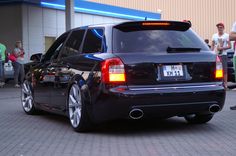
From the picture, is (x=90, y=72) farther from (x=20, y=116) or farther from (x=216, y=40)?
(x=216, y=40)

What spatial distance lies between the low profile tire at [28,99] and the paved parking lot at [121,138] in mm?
584

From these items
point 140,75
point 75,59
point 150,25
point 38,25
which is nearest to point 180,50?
point 150,25

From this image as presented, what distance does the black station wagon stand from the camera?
22.2 feet

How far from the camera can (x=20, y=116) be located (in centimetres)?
965

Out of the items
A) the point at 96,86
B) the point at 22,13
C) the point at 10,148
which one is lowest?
the point at 10,148

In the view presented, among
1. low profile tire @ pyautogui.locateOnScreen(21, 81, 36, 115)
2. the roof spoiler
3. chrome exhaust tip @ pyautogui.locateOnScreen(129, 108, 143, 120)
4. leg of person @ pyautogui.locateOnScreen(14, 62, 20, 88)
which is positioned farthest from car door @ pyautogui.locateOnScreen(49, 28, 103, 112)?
leg of person @ pyautogui.locateOnScreen(14, 62, 20, 88)

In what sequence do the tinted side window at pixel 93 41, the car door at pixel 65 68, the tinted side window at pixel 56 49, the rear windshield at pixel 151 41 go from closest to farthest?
the rear windshield at pixel 151 41, the tinted side window at pixel 93 41, the car door at pixel 65 68, the tinted side window at pixel 56 49

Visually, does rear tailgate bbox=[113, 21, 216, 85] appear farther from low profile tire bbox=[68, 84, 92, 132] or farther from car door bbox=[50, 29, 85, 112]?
car door bbox=[50, 29, 85, 112]

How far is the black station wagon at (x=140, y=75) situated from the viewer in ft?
22.2

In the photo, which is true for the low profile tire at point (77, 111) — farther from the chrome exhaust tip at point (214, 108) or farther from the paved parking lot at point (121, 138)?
the chrome exhaust tip at point (214, 108)

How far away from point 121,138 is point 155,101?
0.67m

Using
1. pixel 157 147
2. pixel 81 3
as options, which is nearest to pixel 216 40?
pixel 157 147

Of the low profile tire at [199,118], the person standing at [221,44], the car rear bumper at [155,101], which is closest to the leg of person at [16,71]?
the person standing at [221,44]

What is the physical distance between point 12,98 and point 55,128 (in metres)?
5.93
